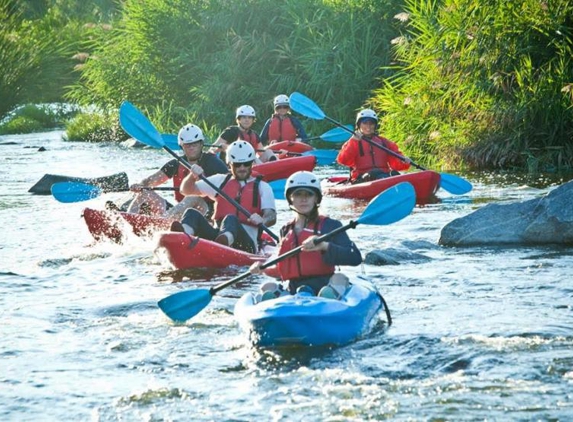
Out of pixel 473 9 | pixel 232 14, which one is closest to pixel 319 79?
pixel 232 14

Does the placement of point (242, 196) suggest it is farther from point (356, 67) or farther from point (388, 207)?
point (356, 67)

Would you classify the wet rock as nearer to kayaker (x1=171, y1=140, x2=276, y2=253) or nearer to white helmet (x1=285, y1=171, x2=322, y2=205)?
kayaker (x1=171, y1=140, x2=276, y2=253)

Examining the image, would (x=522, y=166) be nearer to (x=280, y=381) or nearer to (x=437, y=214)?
(x=437, y=214)

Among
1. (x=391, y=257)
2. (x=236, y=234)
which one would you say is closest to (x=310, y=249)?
(x=236, y=234)

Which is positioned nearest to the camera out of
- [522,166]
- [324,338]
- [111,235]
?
[324,338]

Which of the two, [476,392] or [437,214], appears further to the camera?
[437,214]

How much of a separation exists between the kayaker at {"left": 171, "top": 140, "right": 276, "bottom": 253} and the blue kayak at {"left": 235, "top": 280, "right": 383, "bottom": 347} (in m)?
2.32

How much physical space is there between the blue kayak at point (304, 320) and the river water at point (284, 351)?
0.08 metres

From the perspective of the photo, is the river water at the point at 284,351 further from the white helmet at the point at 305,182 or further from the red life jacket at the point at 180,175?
the white helmet at the point at 305,182

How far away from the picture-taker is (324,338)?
19.2ft

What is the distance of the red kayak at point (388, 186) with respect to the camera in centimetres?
1189

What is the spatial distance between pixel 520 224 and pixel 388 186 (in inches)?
117

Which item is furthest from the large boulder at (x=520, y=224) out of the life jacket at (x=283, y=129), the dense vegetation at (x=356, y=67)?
the life jacket at (x=283, y=129)

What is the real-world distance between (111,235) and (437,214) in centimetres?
347
